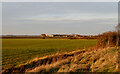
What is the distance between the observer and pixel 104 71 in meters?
8.34

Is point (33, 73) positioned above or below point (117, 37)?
below

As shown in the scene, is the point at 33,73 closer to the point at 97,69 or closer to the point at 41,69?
the point at 41,69

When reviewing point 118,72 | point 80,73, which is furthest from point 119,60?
point 80,73

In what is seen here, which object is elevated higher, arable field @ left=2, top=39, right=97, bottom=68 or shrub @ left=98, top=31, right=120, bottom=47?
shrub @ left=98, top=31, right=120, bottom=47

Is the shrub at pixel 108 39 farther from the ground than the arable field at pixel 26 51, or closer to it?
farther from the ground

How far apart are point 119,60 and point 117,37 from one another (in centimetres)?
866

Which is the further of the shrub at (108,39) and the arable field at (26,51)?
the shrub at (108,39)

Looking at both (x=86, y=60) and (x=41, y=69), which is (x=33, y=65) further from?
(x=86, y=60)

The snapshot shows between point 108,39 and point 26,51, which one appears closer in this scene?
point 108,39

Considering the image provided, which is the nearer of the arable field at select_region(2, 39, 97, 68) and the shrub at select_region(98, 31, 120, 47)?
the arable field at select_region(2, 39, 97, 68)

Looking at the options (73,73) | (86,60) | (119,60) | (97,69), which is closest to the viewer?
(73,73)

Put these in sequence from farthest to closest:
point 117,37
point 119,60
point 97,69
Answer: point 117,37 → point 119,60 → point 97,69

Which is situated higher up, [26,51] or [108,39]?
[108,39]

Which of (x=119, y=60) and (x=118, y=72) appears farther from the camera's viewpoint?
(x=119, y=60)
